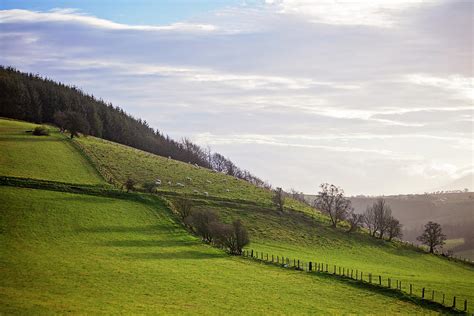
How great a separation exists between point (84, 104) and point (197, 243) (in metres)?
129

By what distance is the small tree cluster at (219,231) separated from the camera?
67125 mm

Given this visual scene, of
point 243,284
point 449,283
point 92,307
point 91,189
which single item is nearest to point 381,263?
point 449,283

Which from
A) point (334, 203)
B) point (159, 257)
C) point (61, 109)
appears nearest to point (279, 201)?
point (334, 203)

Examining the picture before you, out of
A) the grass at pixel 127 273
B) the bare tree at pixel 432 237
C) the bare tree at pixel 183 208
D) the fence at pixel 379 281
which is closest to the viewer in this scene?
the grass at pixel 127 273

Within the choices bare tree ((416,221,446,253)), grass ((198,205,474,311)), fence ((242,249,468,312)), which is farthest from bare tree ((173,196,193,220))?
bare tree ((416,221,446,253))

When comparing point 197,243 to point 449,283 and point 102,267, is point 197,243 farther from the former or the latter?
point 449,283

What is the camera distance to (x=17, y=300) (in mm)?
33500

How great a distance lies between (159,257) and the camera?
56.6 m

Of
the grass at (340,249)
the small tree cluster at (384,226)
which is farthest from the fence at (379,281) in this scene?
the small tree cluster at (384,226)

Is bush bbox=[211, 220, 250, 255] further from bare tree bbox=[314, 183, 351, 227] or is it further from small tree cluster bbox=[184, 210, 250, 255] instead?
bare tree bbox=[314, 183, 351, 227]

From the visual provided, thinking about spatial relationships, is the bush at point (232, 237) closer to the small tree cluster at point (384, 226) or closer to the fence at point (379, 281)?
the fence at point (379, 281)

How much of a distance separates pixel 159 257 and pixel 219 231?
1396 cm

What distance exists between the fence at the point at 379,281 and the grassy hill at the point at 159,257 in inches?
90.0

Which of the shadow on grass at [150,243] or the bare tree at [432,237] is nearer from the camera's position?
the shadow on grass at [150,243]
